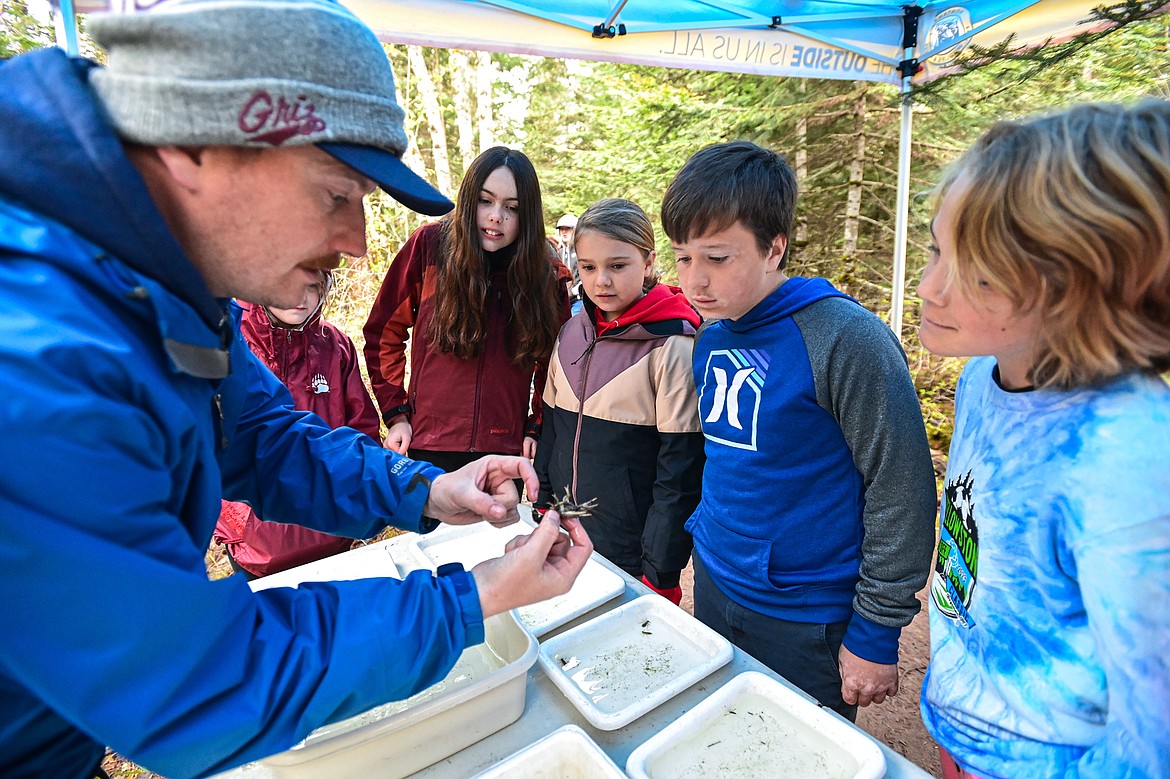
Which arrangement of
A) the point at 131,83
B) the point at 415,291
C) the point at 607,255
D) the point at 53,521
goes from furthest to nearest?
the point at 415,291 → the point at 607,255 → the point at 131,83 → the point at 53,521

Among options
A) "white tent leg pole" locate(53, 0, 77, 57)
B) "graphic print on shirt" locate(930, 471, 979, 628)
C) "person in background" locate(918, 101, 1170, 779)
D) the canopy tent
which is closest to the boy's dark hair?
"person in background" locate(918, 101, 1170, 779)

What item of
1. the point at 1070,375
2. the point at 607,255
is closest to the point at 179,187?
the point at 1070,375

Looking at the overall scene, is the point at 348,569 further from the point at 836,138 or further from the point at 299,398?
the point at 836,138

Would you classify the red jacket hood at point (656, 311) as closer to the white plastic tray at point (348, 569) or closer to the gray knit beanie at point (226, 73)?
the white plastic tray at point (348, 569)

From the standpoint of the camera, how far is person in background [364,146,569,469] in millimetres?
3068

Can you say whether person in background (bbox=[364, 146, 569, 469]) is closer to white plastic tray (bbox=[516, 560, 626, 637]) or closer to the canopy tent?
the canopy tent

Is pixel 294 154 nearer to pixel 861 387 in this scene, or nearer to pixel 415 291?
pixel 861 387

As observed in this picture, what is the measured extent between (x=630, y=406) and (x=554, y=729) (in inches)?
56.0

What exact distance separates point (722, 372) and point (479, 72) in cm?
1182

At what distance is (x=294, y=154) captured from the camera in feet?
3.17

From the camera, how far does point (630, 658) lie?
165 centimetres

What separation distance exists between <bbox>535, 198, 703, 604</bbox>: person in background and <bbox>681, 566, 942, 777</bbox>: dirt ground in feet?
2.44

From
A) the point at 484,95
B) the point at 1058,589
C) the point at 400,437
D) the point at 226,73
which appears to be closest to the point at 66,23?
the point at 400,437

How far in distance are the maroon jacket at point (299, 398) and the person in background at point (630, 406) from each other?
3.62ft
